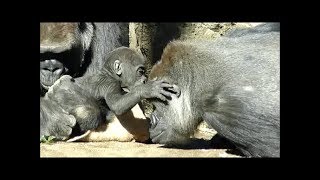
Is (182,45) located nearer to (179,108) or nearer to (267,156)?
(179,108)

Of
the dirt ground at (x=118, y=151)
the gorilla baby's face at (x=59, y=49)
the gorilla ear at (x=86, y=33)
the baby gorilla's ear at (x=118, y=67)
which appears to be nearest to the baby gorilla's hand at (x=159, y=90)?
the dirt ground at (x=118, y=151)

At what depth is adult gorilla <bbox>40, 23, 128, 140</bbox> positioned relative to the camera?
4.65 meters

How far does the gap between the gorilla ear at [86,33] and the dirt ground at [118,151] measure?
3.16ft

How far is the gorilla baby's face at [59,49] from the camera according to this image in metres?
4.74

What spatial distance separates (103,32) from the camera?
5.33 metres

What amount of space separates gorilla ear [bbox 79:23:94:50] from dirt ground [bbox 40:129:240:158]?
962mm

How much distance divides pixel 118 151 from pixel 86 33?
4.34 ft

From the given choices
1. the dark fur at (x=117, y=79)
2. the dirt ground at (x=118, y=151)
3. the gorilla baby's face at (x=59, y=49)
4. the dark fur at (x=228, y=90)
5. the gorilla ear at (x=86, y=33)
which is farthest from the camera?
the gorilla ear at (x=86, y=33)

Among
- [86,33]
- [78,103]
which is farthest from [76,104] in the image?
[86,33]

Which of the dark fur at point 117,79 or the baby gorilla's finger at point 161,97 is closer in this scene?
the baby gorilla's finger at point 161,97

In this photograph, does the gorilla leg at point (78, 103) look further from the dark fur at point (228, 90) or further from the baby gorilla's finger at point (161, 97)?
the baby gorilla's finger at point (161, 97)

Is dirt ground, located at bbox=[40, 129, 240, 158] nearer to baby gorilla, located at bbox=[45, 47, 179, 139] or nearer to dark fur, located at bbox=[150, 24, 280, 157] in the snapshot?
dark fur, located at bbox=[150, 24, 280, 157]

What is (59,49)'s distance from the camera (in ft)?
15.7

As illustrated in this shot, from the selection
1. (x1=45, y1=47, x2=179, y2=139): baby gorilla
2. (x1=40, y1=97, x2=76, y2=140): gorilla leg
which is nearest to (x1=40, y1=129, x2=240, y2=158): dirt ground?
(x1=40, y1=97, x2=76, y2=140): gorilla leg
